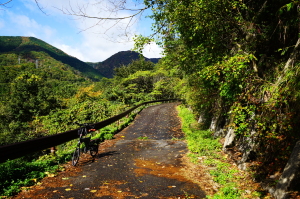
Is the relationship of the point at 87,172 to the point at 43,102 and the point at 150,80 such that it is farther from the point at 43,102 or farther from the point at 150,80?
the point at 150,80

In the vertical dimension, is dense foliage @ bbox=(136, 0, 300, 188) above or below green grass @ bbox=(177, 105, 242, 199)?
above

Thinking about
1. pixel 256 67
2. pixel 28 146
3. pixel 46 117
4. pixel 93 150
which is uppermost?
pixel 256 67

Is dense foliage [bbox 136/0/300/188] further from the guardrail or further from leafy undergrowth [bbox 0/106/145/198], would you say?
leafy undergrowth [bbox 0/106/145/198]

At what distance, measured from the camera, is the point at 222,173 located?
5.76 meters

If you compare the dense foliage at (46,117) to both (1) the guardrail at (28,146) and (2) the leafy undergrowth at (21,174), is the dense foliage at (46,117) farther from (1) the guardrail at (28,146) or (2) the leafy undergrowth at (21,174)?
(1) the guardrail at (28,146)

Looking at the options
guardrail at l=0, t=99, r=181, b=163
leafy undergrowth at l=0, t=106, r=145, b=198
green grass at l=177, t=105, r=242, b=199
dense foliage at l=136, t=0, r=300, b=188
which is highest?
dense foliage at l=136, t=0, r=300, b=188

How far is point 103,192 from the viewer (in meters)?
4.40

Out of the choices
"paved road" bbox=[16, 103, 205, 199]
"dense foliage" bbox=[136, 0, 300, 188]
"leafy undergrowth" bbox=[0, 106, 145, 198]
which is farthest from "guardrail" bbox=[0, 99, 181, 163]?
"dense foliage" bbox=[136, 0, 300, 188]

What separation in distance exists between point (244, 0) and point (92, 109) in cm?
1631

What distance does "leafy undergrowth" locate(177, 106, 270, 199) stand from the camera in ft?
14.4

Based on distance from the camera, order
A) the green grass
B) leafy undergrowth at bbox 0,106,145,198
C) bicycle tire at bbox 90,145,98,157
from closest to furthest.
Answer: leafy undergrowth at bbox 0,106,145,198
the green grass
bicycle tire at bbox 90,145,98,157

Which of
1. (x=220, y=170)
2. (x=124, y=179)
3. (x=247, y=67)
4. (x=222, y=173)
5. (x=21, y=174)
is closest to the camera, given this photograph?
(x=21, y=174)

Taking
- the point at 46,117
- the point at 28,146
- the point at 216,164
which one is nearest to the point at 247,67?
the point at 216,164

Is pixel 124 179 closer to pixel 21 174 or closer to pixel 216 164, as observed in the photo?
pixel 21 174
